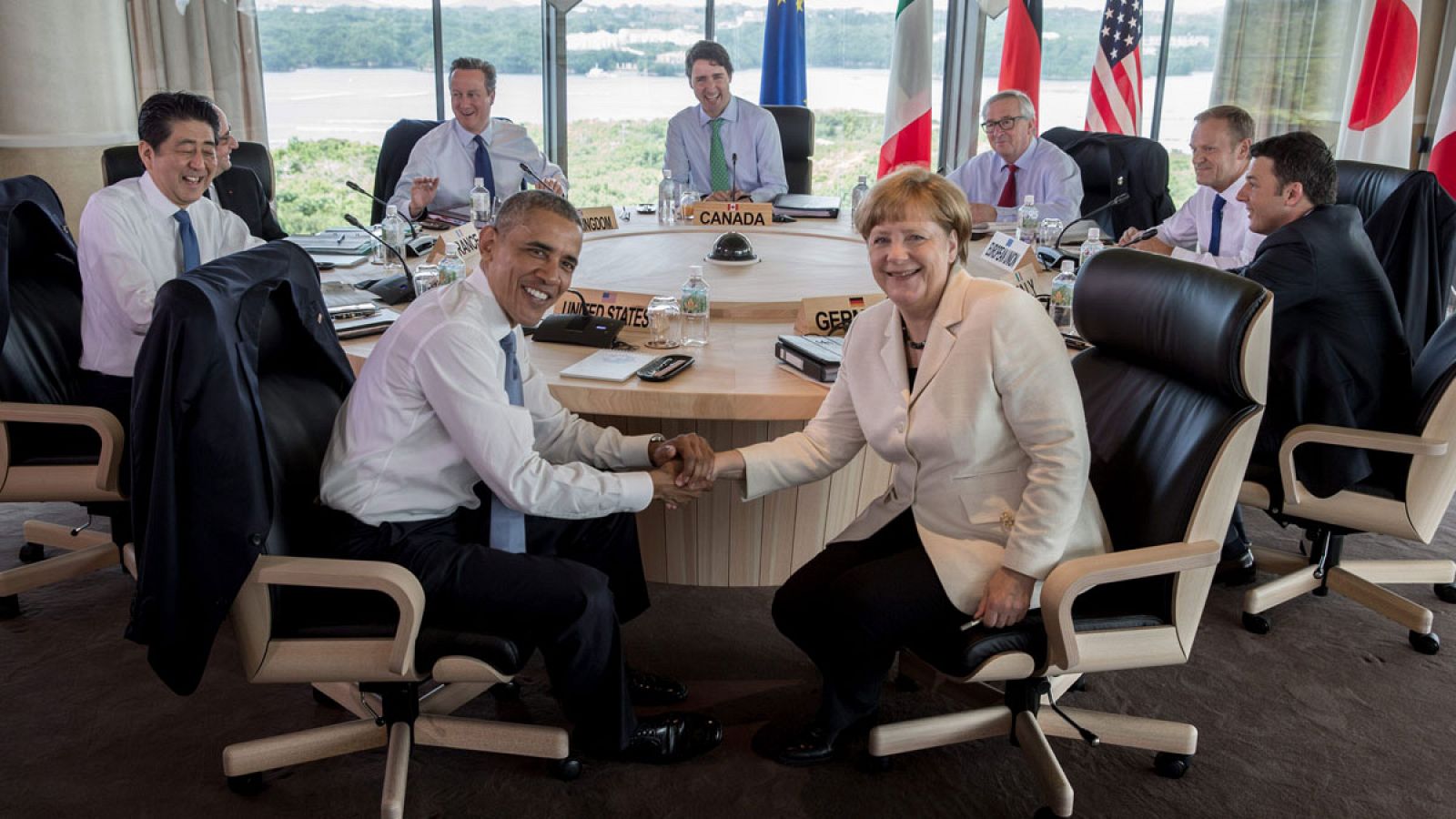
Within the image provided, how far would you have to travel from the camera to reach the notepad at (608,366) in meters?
2.60

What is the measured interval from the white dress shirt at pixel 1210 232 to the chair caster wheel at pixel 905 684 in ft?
5.87

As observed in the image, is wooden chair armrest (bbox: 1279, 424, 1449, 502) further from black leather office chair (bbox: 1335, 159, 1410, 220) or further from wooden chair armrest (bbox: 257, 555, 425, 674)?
wooden chair armrest (bbox: 257, 555, 425, 674)

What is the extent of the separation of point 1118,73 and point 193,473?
21.3ft

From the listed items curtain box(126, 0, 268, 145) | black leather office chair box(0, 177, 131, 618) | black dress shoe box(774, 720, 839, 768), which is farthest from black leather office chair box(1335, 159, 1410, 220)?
curtain box(126, 0, 268, 145)

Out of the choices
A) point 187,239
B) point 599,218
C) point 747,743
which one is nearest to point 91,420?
point 187,239

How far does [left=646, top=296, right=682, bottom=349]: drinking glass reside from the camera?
2930 millimetres

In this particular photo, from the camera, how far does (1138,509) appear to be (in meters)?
2.18

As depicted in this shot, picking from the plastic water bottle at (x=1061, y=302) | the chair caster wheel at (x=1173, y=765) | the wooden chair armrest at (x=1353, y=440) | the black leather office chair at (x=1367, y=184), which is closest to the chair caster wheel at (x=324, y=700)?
the chair caster wheel at (x=1173, y=765)

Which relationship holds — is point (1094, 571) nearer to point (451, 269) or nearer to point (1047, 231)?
point (451, 269)

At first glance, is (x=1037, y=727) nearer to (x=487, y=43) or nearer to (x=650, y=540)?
(x=650, y=540)

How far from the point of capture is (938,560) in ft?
7.02

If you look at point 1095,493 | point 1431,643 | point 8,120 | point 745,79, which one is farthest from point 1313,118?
point 8,120

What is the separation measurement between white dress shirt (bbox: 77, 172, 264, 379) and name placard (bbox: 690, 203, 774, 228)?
226 cm

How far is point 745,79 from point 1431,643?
18.7ft
